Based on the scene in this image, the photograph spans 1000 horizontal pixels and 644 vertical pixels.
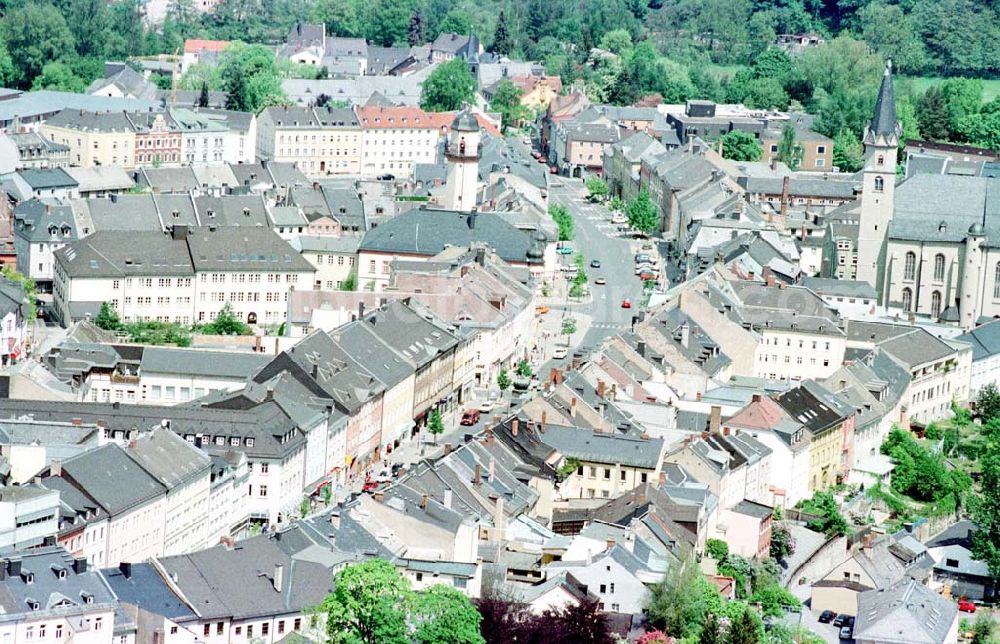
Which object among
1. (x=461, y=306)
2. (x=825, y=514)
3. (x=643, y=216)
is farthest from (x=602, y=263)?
(x=825, y=514)

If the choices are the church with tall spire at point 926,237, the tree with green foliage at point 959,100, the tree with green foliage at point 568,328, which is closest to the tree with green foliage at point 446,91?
the tree with green foliage at point 959,100

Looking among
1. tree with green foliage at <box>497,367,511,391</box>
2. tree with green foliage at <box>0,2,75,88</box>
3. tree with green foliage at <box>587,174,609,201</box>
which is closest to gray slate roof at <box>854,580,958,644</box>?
tree with green foliage at <box>497,367,511,391</box>

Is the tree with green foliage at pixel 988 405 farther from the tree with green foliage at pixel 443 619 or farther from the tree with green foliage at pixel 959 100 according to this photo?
the tree with green foliage at pixel 959 100

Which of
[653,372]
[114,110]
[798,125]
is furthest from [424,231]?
[798,125]

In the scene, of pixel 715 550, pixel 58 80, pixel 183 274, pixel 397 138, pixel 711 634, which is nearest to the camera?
pixel 711 634

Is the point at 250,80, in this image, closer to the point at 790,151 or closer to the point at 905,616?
the point at 790,151

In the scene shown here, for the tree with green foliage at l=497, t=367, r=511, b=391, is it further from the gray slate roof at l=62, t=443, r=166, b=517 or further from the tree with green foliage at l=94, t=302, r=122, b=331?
the gray slate roof at l=62, t=443, r=166, b=517
